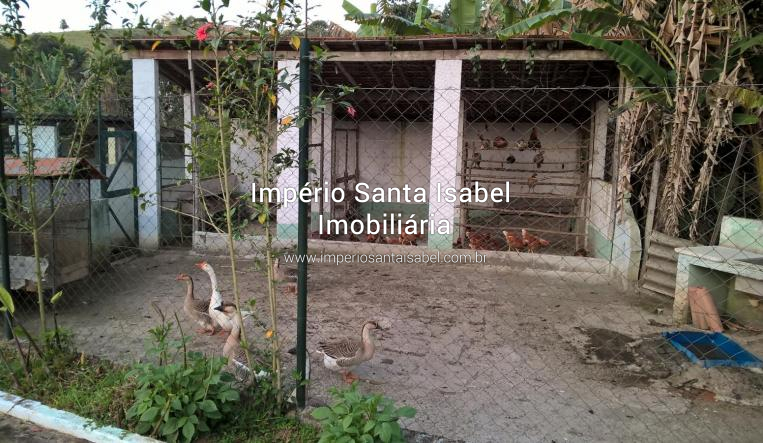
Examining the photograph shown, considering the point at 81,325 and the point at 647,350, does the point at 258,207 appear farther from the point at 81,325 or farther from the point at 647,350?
the point at 647,350

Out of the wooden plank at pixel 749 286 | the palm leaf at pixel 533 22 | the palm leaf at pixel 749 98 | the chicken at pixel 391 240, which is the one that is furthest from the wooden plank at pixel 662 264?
the chicken at pixel 391 240

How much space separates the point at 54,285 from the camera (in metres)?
5.12

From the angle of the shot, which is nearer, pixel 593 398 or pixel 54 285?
pixel 593 398

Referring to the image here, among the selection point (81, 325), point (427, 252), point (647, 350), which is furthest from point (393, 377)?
point (427, 252)

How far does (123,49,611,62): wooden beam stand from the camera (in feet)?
24.7

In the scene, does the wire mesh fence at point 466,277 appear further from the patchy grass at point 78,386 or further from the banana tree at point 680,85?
the patchy grass at point 78,386

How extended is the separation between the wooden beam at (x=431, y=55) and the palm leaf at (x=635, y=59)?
137cm

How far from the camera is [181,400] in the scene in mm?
2881

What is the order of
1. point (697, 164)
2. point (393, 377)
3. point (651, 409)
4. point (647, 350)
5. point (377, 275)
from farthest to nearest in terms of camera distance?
point (377, 275), point (697, 164), point (647, 350), point (393, 377), point (651, 409)

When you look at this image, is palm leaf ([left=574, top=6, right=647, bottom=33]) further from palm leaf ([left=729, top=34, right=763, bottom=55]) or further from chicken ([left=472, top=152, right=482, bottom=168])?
chicken ([left=472, top=152, right=482, bottom=168])

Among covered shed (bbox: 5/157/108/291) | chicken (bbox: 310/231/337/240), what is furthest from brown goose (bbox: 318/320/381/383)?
chicken (bbox: 310/231/337/240)

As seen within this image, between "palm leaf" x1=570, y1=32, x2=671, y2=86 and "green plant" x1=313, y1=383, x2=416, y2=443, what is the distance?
5.26 metres

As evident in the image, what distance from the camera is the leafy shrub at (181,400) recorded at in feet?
9.25

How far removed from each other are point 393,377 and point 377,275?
3.51 meters
